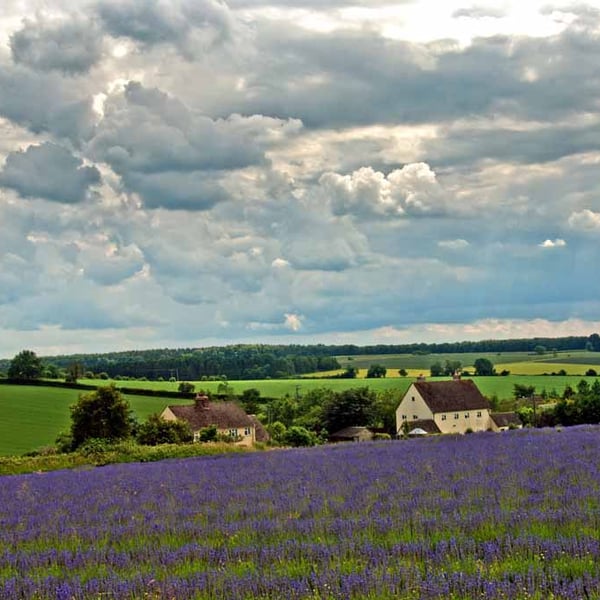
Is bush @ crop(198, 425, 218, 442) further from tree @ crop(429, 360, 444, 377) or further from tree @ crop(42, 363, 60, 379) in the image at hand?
tree @ crop(429, 360, 444, 377)

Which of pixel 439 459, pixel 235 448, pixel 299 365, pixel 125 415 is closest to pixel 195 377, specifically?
pixel 299 365

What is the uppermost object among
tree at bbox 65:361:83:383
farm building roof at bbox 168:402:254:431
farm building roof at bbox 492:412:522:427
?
tree at bbox 65:361:83:383

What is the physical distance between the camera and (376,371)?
134000 mm

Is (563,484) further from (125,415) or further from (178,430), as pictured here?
(125,415)

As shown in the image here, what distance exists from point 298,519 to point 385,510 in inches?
41.0

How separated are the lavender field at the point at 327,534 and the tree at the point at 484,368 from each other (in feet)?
373

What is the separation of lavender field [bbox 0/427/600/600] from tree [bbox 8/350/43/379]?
291 ft

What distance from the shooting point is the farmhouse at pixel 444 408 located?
73938mm

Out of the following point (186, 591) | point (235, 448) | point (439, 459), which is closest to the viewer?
point (186, 591)

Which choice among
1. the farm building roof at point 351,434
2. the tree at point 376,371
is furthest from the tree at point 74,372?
the tree at point 376,371

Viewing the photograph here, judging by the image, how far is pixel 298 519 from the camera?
31.9 ft

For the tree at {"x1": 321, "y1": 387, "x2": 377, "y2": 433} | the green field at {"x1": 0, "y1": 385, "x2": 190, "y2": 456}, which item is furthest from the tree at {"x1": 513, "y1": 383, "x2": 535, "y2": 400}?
the green field at {"x1": 0, "y1": 385, "x2": 190, "y2": 456}

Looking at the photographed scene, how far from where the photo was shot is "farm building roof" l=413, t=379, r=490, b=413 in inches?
2940

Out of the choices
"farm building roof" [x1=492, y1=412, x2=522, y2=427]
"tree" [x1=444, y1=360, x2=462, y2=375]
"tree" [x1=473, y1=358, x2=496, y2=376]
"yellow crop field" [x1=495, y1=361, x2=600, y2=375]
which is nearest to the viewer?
"farm building roof" [x1=492, y1=412, x2=522, y2=427]
